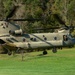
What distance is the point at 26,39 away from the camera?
2895 centimetres

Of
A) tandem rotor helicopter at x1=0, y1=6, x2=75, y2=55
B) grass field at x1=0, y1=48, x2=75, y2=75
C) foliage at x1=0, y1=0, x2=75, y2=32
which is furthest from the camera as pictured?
foliage at x1=0, y1=0, x2=75, y2=32

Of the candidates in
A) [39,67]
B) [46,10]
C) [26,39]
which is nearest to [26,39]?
[26,39]

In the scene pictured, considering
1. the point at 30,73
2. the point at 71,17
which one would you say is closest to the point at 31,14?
the point at 71,17

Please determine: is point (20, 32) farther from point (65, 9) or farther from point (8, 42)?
point (65, 9)

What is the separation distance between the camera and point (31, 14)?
54.7 m

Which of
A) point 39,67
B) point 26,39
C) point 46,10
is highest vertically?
point 39,67

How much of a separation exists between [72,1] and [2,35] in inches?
1080

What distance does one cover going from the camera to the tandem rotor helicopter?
28.3 m

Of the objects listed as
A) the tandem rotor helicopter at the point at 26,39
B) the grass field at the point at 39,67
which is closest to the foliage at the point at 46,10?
the tandem rotor helicopter at the point at 26,39

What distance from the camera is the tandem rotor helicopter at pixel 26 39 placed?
28.3 meters

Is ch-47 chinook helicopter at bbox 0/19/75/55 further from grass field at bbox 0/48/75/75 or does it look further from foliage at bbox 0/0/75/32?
foliage at bbox 0/0/75/32

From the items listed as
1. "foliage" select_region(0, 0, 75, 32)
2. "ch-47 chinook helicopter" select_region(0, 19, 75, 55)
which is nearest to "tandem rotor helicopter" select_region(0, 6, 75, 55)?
"ch-47 chinook helicopter" select_region(0, 19, 75, 55)

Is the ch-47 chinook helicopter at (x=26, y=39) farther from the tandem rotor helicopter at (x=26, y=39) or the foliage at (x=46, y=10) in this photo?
the foliage at (x=46, y=10)

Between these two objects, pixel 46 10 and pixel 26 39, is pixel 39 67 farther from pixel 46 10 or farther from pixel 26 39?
pixel 46 10
